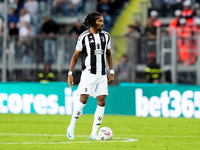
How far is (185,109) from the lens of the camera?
1575 centimetres

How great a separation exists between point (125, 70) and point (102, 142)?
372 inches

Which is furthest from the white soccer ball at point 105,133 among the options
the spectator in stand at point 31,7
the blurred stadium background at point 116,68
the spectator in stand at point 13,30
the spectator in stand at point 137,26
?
the spectator in stand at point 31,7

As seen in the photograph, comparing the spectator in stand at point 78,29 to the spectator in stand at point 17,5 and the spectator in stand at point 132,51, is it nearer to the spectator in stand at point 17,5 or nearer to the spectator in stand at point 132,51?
the spectator in stand at point 132,51

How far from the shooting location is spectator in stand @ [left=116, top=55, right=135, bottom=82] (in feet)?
60.1

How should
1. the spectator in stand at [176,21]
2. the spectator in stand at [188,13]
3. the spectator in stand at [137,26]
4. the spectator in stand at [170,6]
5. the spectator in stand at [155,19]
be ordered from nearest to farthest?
the spectator in stand at [176,21] < the spectator in stand at [188,13] < the spectator in stand at [155,19] < the spectator in stand at [137,26] < the spectator in stand at [170,6]

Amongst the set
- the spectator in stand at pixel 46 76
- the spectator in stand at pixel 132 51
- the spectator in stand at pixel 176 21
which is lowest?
the spectator in stand at pixel 46 76

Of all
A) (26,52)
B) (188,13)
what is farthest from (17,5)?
(188,13)

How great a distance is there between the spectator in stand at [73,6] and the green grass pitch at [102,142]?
7.49 meters

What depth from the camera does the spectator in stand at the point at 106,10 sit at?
22453mm

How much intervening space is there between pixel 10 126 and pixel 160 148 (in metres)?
5.12

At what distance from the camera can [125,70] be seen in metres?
18.4

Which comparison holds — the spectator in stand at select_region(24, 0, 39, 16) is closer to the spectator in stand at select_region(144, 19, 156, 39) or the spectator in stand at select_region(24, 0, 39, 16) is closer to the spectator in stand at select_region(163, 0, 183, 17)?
the spectator in stand at select_region(144, 19, 156, 39)

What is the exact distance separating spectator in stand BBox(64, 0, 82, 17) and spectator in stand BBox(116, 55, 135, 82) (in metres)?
5.12

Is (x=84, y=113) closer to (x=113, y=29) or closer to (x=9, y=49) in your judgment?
(x=9, y=49)
